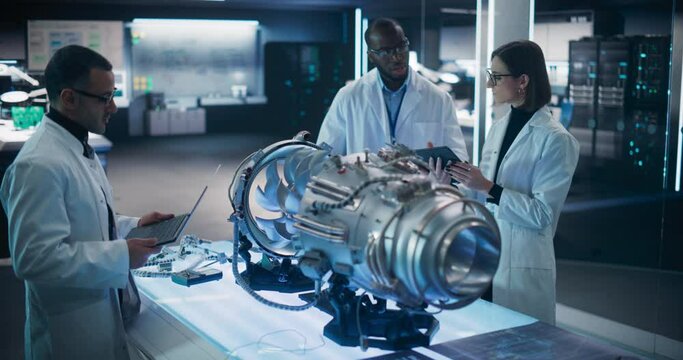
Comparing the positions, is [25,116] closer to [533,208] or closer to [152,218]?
[152,218]

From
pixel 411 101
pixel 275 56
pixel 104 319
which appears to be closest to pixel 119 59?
pixel 275 56

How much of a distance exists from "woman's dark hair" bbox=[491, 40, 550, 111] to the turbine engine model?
2.84 feet

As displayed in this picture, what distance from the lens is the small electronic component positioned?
7.72 ft

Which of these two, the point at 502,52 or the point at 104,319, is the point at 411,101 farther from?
the point at 104,319

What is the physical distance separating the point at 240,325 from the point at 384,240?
0.61 metres

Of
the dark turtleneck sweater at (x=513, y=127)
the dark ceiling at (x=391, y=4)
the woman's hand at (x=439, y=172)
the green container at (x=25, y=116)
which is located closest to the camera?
the woman's hand at (x=439, y=172)

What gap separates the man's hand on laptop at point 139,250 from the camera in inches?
78.9

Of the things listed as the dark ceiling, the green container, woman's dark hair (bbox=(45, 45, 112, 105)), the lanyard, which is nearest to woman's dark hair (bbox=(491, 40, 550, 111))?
the lanyard

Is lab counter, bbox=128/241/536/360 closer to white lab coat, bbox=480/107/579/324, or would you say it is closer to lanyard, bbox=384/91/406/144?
white lab coat, bbox=480/107/579/324

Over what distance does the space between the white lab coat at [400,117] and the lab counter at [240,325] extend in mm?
1103

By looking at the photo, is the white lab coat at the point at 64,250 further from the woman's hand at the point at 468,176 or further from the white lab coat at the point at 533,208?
the white lab coat at the point at 533,208

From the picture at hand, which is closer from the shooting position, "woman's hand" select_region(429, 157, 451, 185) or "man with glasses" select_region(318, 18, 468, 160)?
"woman's hand" select_region(429, 157, 451, 185)

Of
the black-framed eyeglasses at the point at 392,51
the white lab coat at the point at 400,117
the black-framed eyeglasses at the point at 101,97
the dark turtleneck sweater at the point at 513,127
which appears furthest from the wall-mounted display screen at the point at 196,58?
the black-framed eyeglasses at the point at 101,97

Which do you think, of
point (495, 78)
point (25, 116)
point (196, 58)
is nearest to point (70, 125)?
point (495, 78)
